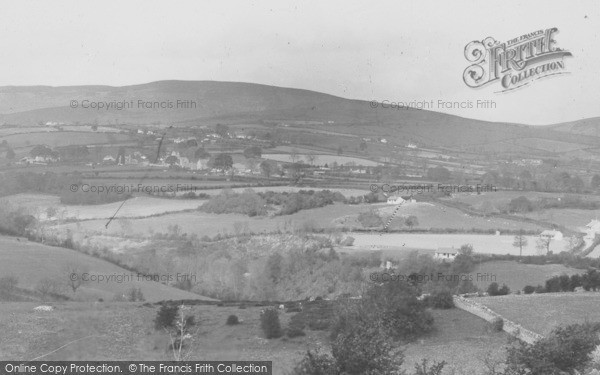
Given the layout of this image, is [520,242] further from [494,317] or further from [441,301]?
[494,317]

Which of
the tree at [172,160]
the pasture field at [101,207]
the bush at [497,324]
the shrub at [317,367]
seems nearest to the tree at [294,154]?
the tree at [172,160]

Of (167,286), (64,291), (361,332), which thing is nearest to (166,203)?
(167,286)

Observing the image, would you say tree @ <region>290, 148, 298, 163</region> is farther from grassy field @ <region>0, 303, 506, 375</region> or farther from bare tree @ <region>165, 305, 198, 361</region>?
bare tree @ <region>165, 305, 198, 361</region>

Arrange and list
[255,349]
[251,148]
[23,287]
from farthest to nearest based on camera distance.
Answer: [251,148]
[23,287]
[255,349]

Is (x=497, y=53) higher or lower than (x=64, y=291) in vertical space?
higher

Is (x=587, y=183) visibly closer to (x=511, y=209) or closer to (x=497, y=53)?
(x=511, y=209)

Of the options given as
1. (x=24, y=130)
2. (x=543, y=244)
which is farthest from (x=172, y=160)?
(x=543, y=244)

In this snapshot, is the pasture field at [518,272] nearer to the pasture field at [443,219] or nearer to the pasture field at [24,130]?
the pasture field at [443,219]
